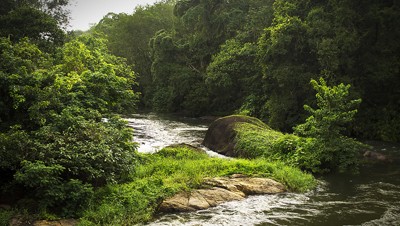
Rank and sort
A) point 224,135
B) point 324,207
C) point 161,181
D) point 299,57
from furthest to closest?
point 299,57 → point 224,135 → point 161,181 → point 324,207

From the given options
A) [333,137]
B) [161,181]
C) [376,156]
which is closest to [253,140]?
[333,137]

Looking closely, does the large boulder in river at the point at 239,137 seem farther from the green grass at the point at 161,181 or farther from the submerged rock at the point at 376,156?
the submerged rock at the point at 376,156

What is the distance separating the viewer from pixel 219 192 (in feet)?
40.2

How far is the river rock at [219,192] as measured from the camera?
11320mm

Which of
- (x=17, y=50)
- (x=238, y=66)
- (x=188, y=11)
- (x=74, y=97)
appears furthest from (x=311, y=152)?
(x=188, y=11)

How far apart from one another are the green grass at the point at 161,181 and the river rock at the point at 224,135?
3.37m

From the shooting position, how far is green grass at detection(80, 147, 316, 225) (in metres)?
10.3

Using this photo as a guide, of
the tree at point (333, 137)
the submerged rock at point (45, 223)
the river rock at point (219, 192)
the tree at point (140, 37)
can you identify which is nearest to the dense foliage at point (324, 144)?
the tree at point (333, 137)

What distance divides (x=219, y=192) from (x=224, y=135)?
9301mm

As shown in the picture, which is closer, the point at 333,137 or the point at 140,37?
the point at 333,137

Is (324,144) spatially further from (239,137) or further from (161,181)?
(161,181)

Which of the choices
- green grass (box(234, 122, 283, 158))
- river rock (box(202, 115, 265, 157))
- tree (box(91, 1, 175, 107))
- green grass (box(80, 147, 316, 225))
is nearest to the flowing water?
green grass (box(80, 147, 316, 225))

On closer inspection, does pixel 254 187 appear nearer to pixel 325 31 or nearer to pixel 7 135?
pixel 7 135

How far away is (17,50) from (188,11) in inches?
1102
